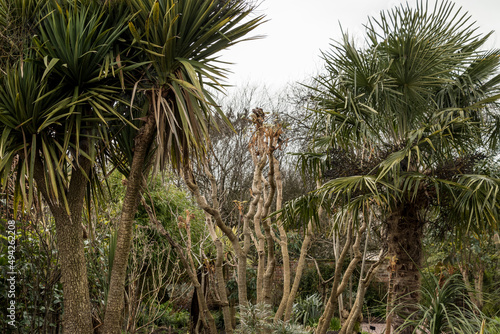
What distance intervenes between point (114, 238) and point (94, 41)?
163 centimetres

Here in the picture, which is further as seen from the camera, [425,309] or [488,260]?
[488,260]

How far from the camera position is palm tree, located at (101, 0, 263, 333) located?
111 inches

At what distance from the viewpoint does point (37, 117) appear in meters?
2.67

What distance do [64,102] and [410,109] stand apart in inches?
140

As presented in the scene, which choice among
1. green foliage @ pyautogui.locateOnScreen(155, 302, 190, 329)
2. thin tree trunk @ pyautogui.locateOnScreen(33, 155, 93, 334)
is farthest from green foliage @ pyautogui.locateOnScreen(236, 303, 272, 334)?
green foliage @ pyautogui.locateOnScreen(155, 302, 190, 329)

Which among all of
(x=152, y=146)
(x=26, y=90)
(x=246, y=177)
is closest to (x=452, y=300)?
(x=152, y=146)

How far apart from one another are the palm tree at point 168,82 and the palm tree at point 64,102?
21 cm

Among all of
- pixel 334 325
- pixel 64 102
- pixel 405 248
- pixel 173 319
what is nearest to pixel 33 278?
pixel 64 102

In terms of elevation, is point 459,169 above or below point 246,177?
below

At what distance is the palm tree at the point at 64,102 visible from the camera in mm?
2660

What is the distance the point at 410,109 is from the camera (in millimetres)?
4613

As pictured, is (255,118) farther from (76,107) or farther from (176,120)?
(76,107)

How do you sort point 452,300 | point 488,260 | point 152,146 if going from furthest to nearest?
point 488,260 < point 152,146 < point 452,300

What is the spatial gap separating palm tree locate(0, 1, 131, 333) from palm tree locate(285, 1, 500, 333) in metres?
2.22
